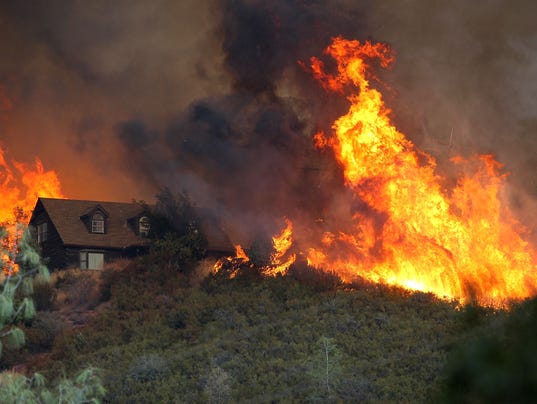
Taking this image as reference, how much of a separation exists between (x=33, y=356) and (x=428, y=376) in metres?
17.1

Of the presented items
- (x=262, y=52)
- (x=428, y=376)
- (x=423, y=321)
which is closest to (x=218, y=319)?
(x=423, y=321)

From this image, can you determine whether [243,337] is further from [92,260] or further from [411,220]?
[92,260]

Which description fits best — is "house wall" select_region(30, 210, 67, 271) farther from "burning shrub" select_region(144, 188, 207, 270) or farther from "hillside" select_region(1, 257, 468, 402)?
"burning shrub" select_region(144, 188, 207, 270)

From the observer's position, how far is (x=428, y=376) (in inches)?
1194

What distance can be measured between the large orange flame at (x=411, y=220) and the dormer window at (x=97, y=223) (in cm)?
1571

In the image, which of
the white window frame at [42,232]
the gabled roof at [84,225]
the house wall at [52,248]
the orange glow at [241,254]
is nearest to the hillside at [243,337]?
the orange glow at [241,254]

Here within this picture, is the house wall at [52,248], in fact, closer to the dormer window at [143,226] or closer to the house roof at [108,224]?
the house roof at [108,224]

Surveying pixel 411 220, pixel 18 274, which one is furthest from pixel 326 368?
pixel 18 274

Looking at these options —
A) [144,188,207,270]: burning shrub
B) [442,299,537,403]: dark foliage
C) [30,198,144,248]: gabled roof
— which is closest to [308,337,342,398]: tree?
[144,188,207,270]: burning shrub

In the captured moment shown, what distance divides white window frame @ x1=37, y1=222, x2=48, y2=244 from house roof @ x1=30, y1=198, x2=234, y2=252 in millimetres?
1106

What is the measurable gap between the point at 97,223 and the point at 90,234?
3.78 feet

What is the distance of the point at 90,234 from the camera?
54219mm

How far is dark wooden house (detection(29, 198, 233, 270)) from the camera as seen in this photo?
52875 mm

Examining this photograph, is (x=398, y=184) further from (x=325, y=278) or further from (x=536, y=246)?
(x=536, y=246)
